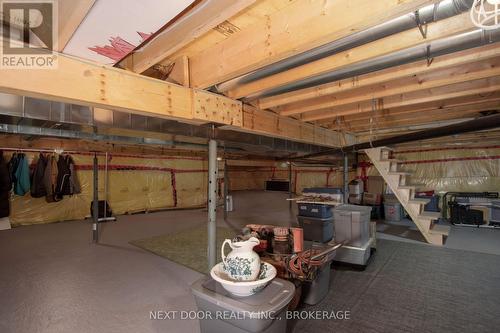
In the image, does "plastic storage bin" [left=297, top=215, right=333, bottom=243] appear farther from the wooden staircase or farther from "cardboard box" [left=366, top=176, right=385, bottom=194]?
"cardboard box" [left=366, top=176, right=385, bottom=194]

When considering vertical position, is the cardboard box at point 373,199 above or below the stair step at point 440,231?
above

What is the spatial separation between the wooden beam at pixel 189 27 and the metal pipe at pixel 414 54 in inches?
36.2

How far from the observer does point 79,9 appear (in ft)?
3.33

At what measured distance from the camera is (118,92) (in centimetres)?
166

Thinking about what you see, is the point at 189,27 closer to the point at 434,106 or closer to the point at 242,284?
the point at 242,284

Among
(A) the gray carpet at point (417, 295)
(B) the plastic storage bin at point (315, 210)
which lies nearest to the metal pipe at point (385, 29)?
(A) the gray carpet at point (417, 295)

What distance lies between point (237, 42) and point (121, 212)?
6.41 meters

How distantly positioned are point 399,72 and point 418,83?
17.2 inches

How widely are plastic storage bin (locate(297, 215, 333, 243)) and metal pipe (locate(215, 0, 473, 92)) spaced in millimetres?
2881

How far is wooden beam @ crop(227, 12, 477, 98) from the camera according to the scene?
129 centimetres

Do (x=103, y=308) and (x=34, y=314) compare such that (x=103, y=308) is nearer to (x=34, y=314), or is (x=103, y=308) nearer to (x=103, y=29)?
(x=34, y=314)

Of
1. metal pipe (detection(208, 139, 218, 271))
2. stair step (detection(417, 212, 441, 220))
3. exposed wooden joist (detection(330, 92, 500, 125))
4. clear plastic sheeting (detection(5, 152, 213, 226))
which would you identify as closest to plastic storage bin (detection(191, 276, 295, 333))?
metal pipe (detection(208, 139, 218, 271))

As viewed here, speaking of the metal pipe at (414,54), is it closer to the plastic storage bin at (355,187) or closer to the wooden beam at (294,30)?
the wooden beam at (294,30)

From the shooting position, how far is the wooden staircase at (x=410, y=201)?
3895 mm
